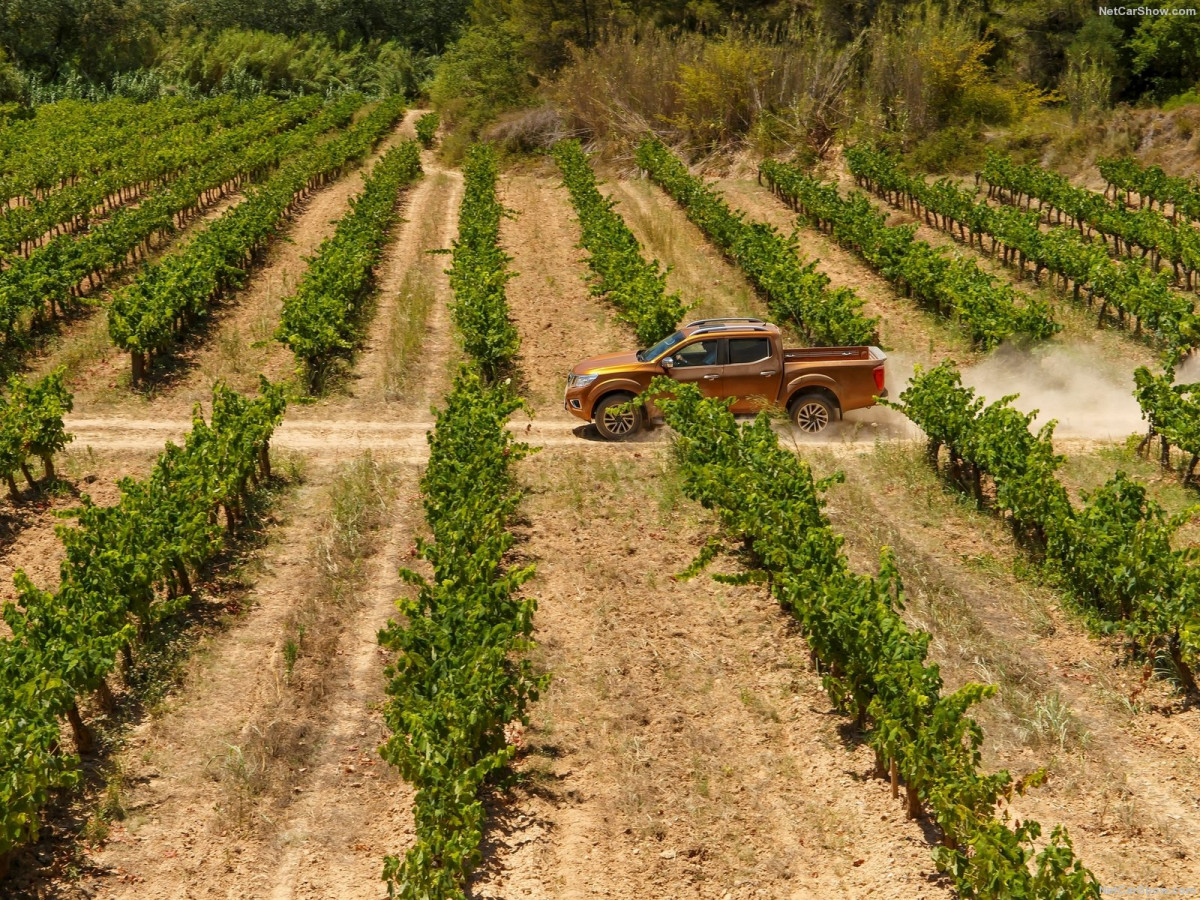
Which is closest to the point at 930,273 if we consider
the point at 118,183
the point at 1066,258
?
the point at 1066,258

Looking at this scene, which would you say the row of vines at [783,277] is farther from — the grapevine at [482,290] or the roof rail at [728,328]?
the grapevine at [482,290]

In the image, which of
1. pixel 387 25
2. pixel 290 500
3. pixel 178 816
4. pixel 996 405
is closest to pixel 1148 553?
pixel 996 405

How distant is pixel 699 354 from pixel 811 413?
1995 mm

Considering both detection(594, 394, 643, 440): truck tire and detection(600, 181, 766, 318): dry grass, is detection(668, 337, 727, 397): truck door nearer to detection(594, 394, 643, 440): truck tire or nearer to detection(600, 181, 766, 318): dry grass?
detection(594, 394, 643, 440): truck tire

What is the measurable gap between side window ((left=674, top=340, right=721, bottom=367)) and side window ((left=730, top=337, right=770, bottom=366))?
237mm

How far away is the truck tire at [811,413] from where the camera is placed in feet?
59.7

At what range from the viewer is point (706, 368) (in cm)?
1808

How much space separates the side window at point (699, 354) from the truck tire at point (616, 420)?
104cm

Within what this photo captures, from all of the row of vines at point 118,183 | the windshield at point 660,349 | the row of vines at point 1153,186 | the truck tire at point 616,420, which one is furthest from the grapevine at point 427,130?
the truck tire at point 616,420

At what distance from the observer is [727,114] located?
1668 inches

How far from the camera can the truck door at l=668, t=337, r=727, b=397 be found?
59.2 ft

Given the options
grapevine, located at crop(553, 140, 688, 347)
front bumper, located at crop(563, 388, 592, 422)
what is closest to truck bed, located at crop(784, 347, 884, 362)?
front bumper, located at crop(563, 388, 592, 422)

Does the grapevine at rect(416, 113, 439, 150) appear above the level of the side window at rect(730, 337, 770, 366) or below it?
above

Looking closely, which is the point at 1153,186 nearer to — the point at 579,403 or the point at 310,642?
the point at 579,403
